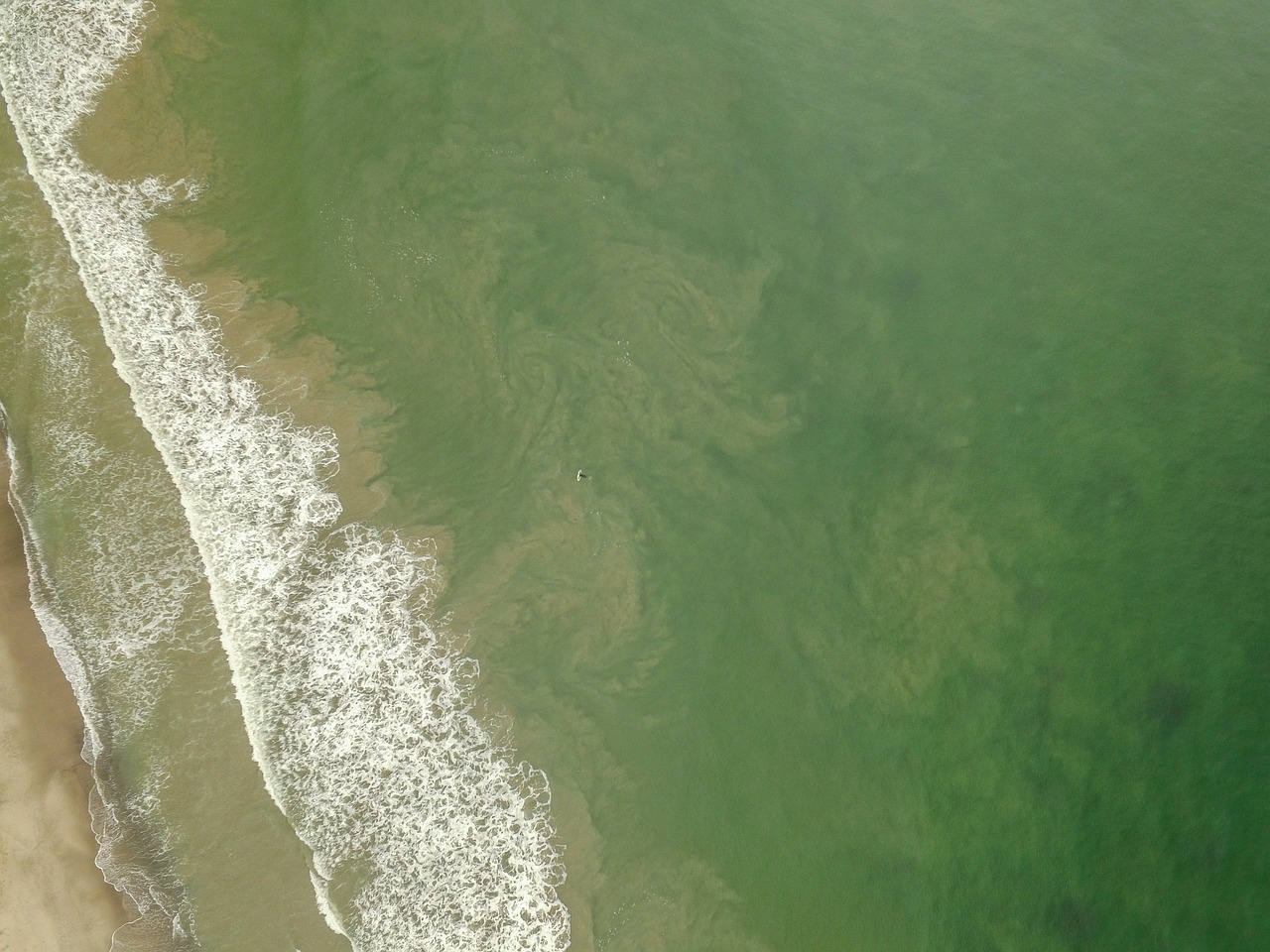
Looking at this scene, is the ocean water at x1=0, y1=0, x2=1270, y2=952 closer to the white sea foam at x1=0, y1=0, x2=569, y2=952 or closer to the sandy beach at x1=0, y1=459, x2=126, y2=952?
the white sea foam at x1=0, y1=0, x2=569, y2=952

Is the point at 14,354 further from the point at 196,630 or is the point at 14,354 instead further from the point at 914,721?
the point at 914,721

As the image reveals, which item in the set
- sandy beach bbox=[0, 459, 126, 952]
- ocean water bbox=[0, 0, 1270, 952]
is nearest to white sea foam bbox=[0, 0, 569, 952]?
ocean water bbox=[0, 0, 1270, 952]

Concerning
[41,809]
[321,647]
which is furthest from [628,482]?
[41,809]

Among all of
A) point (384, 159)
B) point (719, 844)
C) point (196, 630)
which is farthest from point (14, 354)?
point (719, 844)

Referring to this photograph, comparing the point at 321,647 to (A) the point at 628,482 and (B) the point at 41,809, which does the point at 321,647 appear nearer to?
(B) the point at 41,809

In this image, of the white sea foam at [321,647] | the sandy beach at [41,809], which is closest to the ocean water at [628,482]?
the white sea foam at [321,647]

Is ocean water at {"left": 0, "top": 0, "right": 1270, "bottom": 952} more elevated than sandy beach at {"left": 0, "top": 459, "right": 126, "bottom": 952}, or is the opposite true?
ocean water at {"left": 0, "top": 0, "right": 1270, "bottom": 952}
